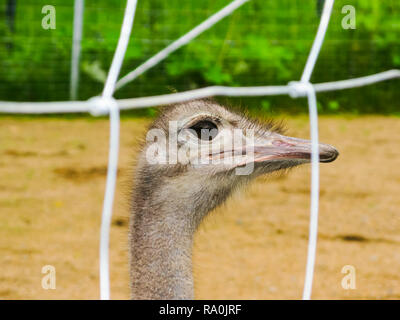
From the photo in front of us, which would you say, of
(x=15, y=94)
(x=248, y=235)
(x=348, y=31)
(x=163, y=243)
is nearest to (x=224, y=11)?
(x=163, y=243)

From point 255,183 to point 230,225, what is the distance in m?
1.92

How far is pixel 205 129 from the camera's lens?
6.43ft

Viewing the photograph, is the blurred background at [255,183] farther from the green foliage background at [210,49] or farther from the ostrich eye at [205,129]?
the ostrich eye at [205,129]

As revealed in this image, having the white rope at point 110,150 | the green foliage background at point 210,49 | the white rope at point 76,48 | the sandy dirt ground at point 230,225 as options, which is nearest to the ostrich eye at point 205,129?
the sandy dirt ground at point 230,225

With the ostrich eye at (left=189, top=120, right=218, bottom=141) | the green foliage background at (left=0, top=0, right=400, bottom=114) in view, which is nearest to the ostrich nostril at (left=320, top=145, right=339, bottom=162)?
the ostrich eye at (left=189, top=120, right=218, bottom=141)

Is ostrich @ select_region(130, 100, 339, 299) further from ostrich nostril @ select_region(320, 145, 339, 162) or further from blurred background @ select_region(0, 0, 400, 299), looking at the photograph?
blurred background @ select_region(0, 0, 400, 299)

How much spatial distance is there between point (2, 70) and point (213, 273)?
3.86 meters

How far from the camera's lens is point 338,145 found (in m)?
5.83

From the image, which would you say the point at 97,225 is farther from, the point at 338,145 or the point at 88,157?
the point at 338,145

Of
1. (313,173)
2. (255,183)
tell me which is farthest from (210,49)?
(313,173)

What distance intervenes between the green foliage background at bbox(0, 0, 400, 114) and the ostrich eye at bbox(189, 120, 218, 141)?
436 centimetres

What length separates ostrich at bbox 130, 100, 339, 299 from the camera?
6.16ft

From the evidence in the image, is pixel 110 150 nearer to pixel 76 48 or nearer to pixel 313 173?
pixel 313 173

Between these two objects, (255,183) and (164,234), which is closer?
(164,234)
